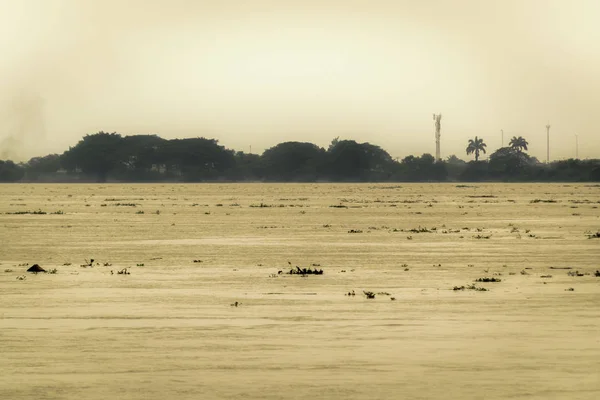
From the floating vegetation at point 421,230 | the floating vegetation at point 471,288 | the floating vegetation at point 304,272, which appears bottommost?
the floating vegetation at point 421,230

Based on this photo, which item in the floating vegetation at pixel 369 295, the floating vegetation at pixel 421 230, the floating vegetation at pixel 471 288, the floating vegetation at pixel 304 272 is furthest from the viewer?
the floating vegetation at pixel 421 230

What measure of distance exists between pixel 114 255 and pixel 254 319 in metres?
15.5

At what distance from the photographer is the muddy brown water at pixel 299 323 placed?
1233cm

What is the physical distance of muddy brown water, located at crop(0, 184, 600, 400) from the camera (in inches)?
485

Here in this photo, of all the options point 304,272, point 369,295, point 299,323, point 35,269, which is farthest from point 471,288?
point 35,269

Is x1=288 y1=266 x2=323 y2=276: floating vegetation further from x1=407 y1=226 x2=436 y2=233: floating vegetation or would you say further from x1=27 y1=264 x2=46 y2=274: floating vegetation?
x1=407 y1=226 x2=436 y2=233: floating vegetation

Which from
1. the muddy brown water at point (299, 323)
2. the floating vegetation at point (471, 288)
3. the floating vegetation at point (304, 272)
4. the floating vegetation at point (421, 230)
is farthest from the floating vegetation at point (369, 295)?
the floating vegetation at point (421, 230)

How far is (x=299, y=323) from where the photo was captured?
55.4ft

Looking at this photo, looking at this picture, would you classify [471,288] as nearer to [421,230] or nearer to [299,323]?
[299,323]

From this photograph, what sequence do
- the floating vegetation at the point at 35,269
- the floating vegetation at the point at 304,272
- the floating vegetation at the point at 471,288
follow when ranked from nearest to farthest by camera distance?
the floating vegetation at the point at 471,288 → the floating vegetation at the point at 304,272 → the floating vegetation at the point at 35,269

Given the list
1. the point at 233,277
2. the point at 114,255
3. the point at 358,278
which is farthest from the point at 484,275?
the point at 114,255

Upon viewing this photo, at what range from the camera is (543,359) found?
13.7 meters

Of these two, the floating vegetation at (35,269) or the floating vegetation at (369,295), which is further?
the floating vegetation at (35,269)

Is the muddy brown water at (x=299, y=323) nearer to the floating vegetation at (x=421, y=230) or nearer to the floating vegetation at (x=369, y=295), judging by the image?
the floating vegetation at (x=369, y=295)
